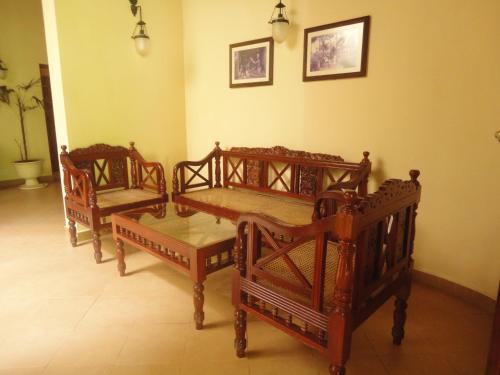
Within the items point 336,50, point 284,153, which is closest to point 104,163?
point 284,153

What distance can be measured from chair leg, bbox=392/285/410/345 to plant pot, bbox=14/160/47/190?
5.32 meters

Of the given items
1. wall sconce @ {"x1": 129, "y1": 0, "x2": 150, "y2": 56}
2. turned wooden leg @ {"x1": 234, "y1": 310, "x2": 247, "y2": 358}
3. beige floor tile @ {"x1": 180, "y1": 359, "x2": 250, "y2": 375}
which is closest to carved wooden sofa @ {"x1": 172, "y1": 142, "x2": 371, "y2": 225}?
turned wooden leg @ {"x1": 234, "y1": 310, "x2": 247, "y2": 358}

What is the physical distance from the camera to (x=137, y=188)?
3322 millimetres

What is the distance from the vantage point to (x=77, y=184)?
270 centimetres

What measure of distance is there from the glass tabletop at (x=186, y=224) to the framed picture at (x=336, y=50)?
1.34 m

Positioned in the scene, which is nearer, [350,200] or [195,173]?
[350,200]

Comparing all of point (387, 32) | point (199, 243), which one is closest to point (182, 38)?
point (387, 32)

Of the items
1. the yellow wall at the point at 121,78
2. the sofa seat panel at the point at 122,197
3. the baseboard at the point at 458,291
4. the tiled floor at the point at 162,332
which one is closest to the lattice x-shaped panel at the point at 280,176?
the tiled floor at the point at 162,332

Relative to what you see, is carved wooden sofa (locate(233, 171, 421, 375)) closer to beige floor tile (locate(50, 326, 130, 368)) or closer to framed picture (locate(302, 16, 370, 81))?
beige floor tile (locate(50, 326, 130, 368))

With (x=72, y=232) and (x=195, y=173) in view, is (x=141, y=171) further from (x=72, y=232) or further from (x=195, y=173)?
(x=72, y=232)

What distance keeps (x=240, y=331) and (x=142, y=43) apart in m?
2.80

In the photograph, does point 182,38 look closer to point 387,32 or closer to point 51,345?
point 387,32

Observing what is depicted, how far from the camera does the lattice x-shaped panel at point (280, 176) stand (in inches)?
110

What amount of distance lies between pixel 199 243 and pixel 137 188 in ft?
5.42
